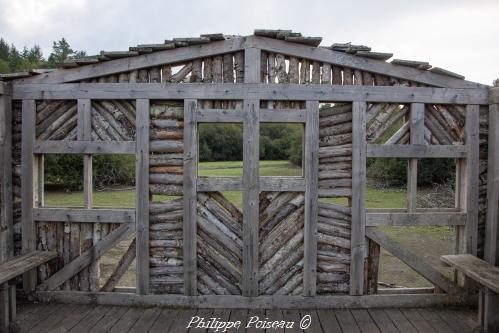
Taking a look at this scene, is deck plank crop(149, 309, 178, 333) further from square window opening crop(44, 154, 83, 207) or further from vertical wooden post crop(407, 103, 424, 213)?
square window opening crop(44, 154, 83, 207)

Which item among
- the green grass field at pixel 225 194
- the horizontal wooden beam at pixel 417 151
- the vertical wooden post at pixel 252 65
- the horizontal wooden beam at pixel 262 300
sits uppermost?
the vertical wooden post at pixel 252 65

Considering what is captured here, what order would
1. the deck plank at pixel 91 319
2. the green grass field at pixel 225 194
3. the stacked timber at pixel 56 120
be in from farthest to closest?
the green grass field at pixel 225 194, the stacked timber at pixel 56 120, the deck plank at pixel 91 319

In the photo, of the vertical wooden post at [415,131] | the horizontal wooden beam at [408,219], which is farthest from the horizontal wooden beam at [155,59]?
the horizontal wooden beam at [408,219]

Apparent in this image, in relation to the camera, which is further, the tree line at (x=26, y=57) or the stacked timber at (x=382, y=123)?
the tree line at (x=26, y=57)

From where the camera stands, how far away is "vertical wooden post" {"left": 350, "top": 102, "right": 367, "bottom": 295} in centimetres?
537

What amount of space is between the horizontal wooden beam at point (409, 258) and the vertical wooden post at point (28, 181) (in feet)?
16.2

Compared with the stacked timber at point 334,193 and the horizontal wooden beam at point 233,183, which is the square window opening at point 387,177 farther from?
the horizontal wooden beam at point 233,183

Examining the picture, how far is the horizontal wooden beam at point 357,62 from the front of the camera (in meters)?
5.32

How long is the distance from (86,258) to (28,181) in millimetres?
1413

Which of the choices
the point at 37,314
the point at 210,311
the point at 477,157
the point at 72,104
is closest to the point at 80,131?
the point at 72,104

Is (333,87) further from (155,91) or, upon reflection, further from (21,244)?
(21,244)

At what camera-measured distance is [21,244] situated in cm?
561

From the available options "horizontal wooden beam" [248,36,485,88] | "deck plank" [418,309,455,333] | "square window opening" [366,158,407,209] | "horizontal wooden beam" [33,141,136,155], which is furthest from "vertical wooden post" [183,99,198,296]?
"square window opening" [366,158,407,209]
